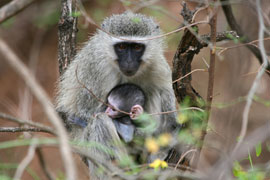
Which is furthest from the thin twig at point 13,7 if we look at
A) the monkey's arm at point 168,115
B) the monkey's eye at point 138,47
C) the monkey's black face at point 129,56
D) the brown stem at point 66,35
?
the monkey's arm at point 168,115

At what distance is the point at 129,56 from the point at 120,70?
6.7 inches

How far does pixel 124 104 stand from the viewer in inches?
160

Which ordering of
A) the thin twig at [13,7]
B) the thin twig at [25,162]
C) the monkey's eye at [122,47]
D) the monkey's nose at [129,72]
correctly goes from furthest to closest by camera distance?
the monkey's eye at [122,47] → the monkey's nose at [129,72] → the thin twig at [13,7] → the thin twig at [25,162]

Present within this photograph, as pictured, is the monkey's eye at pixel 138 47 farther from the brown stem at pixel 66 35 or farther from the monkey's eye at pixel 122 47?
the brown stem at pixel 66 35

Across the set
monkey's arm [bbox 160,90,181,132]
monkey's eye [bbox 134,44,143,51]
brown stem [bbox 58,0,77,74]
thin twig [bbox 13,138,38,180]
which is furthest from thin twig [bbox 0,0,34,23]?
monkey's arm [bbox 160,90,181,132]

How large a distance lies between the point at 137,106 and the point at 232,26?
1306 mm

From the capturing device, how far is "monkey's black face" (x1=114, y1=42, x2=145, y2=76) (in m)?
3.84

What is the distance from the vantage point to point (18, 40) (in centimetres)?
876

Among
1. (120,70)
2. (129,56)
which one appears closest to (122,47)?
(129,56)

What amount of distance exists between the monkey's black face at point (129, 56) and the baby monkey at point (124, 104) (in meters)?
0.27

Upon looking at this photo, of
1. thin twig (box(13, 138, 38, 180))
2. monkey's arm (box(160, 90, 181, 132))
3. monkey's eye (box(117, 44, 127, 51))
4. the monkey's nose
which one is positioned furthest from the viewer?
monkey's arm (box(160, 90, 181, 132))

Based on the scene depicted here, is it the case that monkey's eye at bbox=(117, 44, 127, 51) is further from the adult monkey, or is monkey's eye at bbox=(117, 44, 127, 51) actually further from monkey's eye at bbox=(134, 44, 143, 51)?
monkey's eye at bbox=(134, 44, 143, 51)

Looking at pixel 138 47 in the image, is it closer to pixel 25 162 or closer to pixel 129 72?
pixel 129 72

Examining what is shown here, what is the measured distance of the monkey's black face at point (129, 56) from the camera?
12.6 ft
